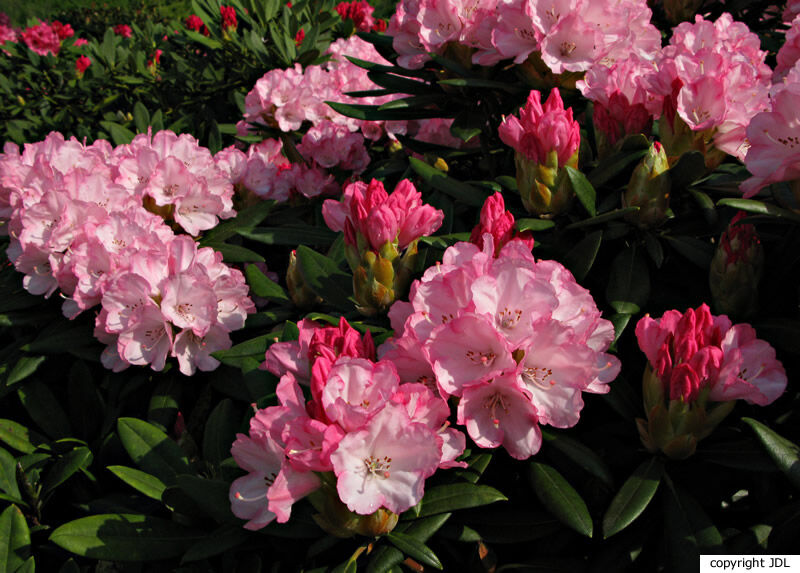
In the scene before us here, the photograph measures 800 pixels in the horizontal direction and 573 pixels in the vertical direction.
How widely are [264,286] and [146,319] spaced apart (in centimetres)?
27

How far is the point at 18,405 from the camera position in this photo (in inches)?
67.9

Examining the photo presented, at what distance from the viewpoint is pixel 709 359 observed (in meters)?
0.89

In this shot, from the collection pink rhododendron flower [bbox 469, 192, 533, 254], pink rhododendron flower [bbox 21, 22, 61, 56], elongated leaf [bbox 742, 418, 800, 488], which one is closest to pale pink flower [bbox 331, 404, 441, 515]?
pink rhododendron flower [bbox 469, 192, 533, 254]

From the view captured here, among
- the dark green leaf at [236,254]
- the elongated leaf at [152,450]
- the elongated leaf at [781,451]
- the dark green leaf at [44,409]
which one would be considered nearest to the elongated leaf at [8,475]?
the dark green leaf at [44,409]

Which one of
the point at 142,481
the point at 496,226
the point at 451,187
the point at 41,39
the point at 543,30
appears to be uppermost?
the point at 543,30

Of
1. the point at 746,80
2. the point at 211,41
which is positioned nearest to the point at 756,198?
the point at 746,80

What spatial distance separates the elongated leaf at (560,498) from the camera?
0.91m

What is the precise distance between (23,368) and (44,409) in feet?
0.38

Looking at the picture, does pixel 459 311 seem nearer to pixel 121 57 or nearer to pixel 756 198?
pixel 756 198

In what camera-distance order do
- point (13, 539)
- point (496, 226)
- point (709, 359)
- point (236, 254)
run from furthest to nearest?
point (236, 254), point (13, 539), point (496, 226), point (709, 359)

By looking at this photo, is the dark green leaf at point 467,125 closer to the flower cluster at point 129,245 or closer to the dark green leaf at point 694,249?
the dark green leaf at point 694,249

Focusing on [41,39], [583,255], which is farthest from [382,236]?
[41,39]

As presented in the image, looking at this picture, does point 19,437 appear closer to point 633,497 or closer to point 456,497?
point 456,497

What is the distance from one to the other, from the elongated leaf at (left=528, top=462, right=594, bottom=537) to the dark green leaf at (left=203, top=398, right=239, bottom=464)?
0.61 metres
